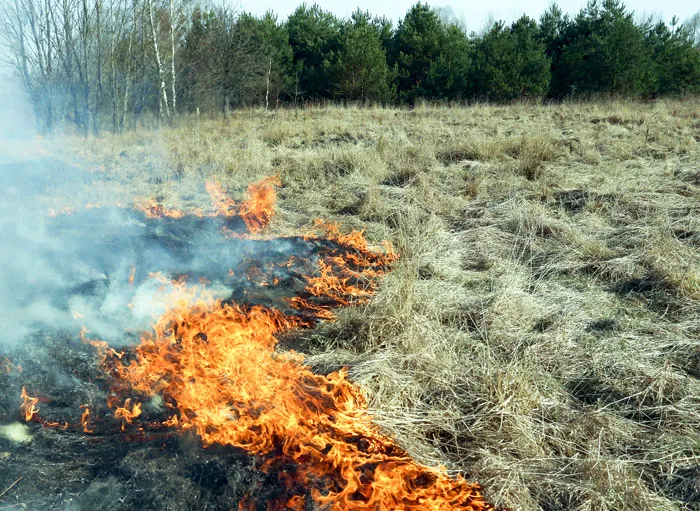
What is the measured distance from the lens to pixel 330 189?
25.9 ft

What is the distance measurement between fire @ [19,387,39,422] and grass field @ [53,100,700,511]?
165cm

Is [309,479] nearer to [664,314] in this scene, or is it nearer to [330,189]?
[664,314]

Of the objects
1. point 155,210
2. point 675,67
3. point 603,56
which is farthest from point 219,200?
point 675,67

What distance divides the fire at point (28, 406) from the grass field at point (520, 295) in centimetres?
165

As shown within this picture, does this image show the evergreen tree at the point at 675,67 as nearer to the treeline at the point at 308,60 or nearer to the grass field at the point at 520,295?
the treeline at the point at 308,60

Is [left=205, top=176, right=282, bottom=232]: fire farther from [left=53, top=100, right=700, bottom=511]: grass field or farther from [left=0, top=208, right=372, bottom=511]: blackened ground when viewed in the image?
[left=0, top=208, right=372, bottom=511]: blackened ground

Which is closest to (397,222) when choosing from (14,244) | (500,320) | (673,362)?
(500,320)

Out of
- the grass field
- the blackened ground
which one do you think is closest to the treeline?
the grass field

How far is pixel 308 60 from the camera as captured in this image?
880 inches

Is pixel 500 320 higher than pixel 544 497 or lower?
higher

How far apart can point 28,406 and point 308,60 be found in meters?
21.6

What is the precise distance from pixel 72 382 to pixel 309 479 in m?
1.70

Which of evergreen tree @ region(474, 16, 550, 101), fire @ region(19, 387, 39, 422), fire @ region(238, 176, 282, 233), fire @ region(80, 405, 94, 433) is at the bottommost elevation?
fire @ region(80, 405, 94, 433)

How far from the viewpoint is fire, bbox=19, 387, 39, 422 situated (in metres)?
2.83
